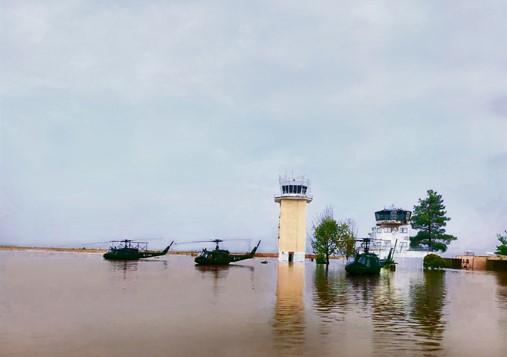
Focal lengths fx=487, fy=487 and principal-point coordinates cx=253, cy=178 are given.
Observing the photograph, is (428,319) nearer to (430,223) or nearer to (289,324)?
(289,324)

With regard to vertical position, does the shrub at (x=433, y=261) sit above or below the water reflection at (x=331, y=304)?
below

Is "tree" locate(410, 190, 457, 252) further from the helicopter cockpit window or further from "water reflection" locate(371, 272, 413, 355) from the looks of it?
"water reflection" locate(371, 272, 413, 355)

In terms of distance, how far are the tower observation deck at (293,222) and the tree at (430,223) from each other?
34.3m

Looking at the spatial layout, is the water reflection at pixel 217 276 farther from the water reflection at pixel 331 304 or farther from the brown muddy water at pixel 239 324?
the water reflection at pixel 331 304

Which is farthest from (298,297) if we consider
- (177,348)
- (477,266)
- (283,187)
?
(477,266)

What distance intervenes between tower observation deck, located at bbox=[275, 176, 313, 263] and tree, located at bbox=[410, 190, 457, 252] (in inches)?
1349

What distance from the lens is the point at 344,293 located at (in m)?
36.9

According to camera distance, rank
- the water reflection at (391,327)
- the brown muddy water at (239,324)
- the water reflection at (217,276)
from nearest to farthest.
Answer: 1. the brown muddy water at (239,324)
2. the water reflection at (391,327)
3. the water reflection at (217,276)

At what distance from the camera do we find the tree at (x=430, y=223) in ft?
406

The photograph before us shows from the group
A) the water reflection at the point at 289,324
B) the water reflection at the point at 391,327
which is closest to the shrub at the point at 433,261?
the water reflection at the point at 391,327

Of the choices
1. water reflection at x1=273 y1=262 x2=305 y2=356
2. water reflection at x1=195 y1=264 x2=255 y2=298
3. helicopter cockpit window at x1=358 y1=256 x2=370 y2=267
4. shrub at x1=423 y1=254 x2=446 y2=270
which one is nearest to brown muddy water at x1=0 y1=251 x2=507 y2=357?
water reflection at x1=273 y1=262 x2=305 y2=356

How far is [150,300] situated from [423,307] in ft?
54.6

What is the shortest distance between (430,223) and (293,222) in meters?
40.2

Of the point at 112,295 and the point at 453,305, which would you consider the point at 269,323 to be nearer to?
the point at 112,295
